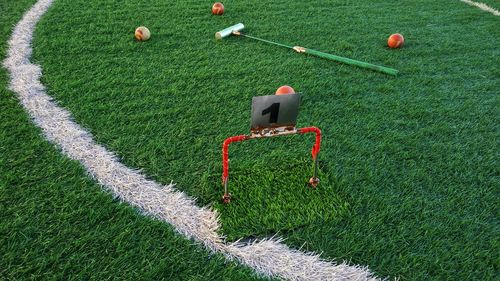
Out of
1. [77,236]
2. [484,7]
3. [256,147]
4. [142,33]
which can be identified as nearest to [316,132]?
[256,147]

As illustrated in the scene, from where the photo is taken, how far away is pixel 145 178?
8.34 feet

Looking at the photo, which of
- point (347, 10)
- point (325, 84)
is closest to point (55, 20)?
point (325, 84)

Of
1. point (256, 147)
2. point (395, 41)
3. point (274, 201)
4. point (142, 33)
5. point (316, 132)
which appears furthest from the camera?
point (395, 41)

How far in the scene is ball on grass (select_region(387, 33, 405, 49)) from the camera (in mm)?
4297

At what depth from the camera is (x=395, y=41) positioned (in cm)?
430

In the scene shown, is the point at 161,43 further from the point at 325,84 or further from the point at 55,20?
the point at 325,84

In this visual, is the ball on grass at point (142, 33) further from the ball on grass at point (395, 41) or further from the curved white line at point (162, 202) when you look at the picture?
the ball on grass at point (395, 41)

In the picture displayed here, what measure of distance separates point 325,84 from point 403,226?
1635mm

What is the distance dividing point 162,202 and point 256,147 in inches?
29.2

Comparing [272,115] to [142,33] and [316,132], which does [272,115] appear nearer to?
[316,132]

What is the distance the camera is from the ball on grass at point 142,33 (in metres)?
4.10

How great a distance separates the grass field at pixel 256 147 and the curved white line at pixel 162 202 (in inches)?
2.5

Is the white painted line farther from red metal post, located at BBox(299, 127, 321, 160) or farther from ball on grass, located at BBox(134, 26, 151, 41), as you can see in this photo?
red metal post, located at BBox(299, 127, 321, 160)

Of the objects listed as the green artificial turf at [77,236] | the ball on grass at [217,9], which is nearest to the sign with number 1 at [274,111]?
the green artificial turf at [77,236]
